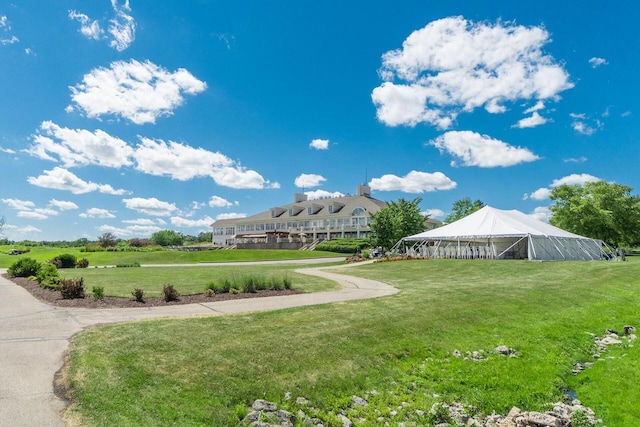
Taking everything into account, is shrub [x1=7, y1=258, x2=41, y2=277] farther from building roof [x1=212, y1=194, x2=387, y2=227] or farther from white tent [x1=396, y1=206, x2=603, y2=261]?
building roof [x1=212, y1=194, x2=387, y2=227]

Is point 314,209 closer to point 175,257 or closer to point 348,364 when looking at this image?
point 175,257

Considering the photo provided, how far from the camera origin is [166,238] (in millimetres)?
96438

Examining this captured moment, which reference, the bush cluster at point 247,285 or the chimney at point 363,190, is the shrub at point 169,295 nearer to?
the bush cluster at point 247,285

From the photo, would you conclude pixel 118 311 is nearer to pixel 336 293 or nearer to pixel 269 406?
pixel 269 406

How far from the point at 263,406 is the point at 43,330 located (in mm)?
5141

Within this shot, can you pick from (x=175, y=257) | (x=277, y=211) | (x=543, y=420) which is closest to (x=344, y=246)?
(x=175, y=257)

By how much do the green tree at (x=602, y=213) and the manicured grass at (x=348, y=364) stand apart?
36.8m

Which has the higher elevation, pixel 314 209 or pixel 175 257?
pixel 314 209

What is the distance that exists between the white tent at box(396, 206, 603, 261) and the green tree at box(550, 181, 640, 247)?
8761 mm

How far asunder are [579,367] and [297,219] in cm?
6321

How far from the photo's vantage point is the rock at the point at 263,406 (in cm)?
550

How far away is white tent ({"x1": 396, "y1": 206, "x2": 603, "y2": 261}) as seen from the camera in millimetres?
28214

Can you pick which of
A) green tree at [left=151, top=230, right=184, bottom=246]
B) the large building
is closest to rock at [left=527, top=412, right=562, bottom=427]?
the large building

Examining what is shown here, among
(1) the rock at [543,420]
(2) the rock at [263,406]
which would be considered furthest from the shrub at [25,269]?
(1) the rock at [543,420]
